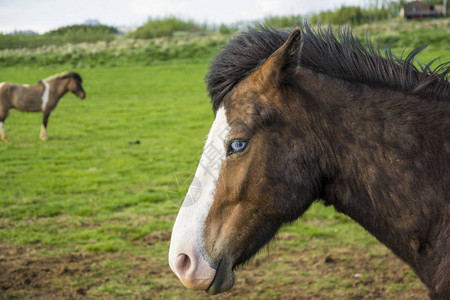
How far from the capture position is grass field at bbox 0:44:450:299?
4.82 meters

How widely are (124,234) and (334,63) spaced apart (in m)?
4.88

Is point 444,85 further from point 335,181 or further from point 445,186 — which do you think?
point 335,181

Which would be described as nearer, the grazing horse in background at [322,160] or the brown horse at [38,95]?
the grazing horse in background at [322,160]

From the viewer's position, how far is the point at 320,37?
2379mm

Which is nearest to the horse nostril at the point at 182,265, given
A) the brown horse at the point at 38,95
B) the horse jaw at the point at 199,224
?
the horse jaw at the point at 199,224

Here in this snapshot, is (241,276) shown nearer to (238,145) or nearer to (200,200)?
(200,200)

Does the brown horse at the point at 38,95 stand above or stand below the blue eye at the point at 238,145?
below

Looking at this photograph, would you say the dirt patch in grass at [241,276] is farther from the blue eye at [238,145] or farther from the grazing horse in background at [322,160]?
the blue eye at [238,145]

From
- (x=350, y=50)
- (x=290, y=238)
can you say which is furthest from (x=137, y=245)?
(x=350, y=50)

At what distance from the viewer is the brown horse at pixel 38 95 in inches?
479

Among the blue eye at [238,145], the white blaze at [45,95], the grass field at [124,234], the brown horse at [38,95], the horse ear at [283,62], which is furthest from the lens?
the white blaze at [45,95]

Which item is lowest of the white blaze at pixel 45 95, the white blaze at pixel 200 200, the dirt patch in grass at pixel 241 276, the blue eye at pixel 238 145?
the dirt patch in grass at pixel 241 276

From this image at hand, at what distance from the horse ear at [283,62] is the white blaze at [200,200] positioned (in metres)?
0.31

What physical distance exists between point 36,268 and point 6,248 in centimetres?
91
